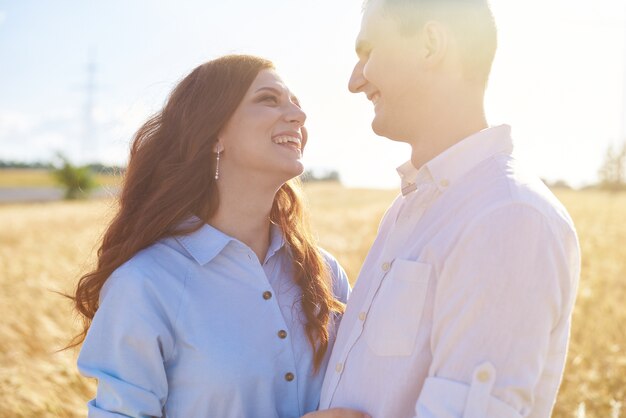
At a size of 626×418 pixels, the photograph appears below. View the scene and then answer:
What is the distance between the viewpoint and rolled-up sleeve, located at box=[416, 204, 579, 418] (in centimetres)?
162

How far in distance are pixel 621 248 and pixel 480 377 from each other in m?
8.27

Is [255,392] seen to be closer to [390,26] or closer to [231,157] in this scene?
[231,157]

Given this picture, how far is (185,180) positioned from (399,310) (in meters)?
1.44

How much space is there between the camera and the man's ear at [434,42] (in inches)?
77.0

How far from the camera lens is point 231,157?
3057 millimetres

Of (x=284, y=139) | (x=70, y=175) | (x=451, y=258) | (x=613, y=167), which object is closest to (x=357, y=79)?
(x=451, y=258)

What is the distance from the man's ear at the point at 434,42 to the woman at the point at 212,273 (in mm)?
1129

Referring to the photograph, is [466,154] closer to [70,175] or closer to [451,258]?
[451,258]

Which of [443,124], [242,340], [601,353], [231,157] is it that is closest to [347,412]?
[242,340]

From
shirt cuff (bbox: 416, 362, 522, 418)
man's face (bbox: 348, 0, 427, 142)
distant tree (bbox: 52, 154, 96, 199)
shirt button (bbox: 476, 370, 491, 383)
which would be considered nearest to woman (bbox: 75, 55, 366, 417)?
man's face (bbox: 348, 0, 427, 142)

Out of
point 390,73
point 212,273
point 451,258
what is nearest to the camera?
point 451,258

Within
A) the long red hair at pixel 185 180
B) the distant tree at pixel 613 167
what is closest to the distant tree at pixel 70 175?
the distant tree at pixel 613 167

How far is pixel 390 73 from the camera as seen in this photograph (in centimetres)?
206

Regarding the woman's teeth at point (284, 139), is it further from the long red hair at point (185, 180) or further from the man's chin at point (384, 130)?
the man's chin at point (384, 130)
